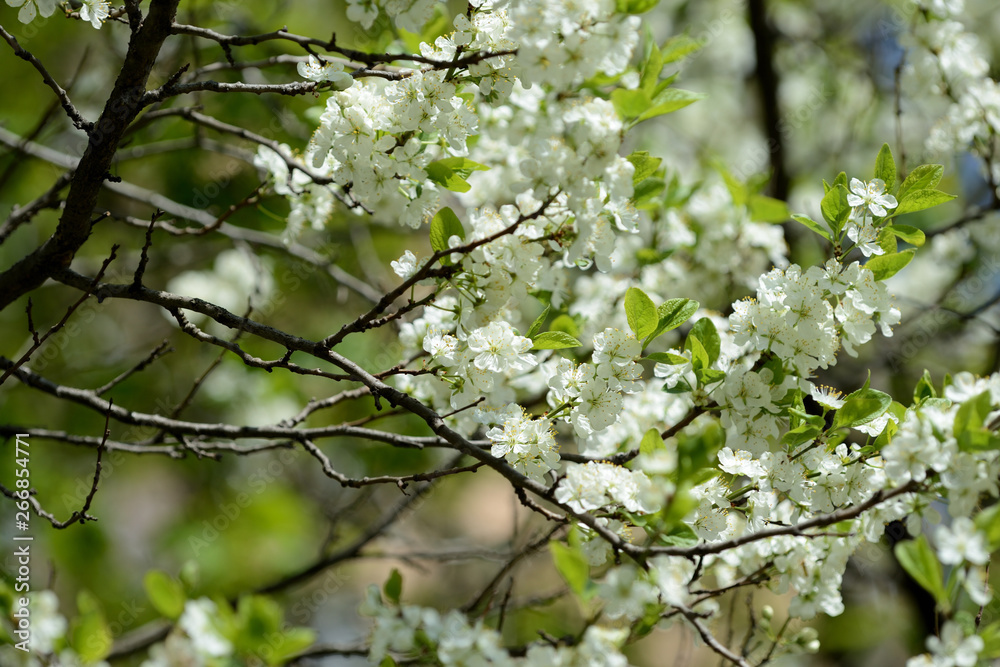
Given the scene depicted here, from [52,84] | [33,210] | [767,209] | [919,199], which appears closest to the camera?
[52,84]

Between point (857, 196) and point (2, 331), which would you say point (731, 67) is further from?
point (2, 331)

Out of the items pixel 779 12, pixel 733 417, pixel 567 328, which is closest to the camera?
pixel 733 417

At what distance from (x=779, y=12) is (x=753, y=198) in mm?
4171

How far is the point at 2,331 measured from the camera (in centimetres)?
459

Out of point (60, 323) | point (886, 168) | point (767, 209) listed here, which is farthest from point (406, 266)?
point (767, 209)

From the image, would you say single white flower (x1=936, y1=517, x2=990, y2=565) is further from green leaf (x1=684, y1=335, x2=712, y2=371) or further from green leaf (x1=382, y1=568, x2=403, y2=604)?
green leaf (x1=382, y1=568, x2=403, y2=604)

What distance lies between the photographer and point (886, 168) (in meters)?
1.77

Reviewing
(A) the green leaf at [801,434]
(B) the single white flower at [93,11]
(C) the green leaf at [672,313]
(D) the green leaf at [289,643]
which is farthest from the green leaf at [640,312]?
(B) the single white flower at [93,11]

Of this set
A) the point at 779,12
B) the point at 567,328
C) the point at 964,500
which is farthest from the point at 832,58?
the point at 964,500

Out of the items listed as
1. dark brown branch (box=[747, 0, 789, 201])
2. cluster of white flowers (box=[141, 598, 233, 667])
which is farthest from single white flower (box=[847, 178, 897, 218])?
dark brown branch (box=[747, 0, 789, 201])

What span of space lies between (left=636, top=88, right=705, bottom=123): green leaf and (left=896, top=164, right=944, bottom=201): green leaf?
1.71 ft

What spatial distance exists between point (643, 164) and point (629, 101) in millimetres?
201

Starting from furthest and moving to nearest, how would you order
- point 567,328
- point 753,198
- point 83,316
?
point 83,316 < point 753,198 < point 567,328

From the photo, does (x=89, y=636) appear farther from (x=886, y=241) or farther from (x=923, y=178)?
(x=923, y=178)
